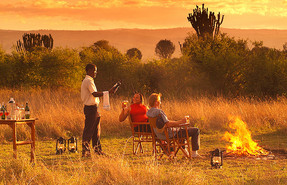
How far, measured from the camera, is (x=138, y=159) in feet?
26.9

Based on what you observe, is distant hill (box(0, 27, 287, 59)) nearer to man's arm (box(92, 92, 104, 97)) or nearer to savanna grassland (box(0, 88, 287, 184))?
savanna grassland (box(0, 88, 287, 184))

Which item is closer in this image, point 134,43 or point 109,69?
point 109,69

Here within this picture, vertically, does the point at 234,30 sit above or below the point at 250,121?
above

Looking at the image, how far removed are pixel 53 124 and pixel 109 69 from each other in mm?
13855

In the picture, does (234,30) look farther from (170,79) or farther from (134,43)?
(170,79)

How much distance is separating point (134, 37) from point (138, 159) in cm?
16087

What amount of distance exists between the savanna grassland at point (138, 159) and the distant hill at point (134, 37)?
123m

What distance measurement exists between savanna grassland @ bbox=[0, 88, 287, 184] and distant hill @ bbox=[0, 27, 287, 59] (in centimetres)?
12325

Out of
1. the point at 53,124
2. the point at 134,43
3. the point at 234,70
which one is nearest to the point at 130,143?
the point at 53,124

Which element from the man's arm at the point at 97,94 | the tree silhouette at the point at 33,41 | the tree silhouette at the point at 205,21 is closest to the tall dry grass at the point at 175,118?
the man's arm at the point at 97,94

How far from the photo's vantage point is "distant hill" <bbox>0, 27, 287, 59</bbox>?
144 metres

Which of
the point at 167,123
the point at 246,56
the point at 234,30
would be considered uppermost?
the point at 234,30

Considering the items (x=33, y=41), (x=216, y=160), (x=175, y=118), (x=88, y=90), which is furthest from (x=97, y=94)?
(x=33, y=41)

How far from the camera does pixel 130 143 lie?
1080 cm
